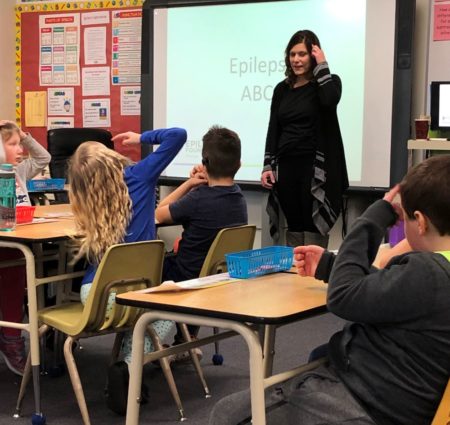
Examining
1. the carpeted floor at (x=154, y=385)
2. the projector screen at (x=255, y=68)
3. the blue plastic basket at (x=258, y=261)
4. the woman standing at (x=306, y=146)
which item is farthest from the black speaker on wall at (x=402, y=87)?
the blue plastic basket at (x=258, y=261)

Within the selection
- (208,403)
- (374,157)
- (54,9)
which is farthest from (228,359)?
(54,9)

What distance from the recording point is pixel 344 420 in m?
1.50

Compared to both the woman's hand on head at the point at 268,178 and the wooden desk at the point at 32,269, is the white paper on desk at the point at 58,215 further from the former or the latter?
the woman's hand on head at the point at 268,178

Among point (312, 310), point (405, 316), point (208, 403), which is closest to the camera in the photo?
point (405, 316)

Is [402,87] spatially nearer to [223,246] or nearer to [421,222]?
[223,246]

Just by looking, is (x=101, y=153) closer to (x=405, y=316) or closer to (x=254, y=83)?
(x=405, y=316)

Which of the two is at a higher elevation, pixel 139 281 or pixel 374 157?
pixel 374 157

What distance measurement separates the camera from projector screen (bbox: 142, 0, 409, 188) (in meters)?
4.68

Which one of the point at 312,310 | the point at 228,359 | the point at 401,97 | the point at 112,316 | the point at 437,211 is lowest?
the point at 228,359

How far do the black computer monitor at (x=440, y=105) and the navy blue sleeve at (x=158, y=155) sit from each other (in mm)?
1668

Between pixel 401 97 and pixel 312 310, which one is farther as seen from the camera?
pixel 401 97

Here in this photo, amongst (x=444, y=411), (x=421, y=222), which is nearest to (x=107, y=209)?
(x=421, y=222)

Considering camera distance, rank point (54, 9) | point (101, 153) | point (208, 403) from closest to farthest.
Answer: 1. point (101, 153)
2. point (208, 403)
3. point (54, 9)

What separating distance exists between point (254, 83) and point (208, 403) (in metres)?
2.69
